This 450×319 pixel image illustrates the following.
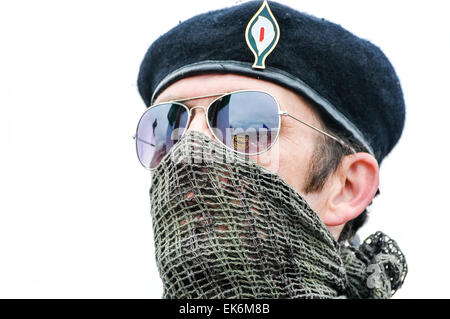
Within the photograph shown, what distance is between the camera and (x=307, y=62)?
2.91 meters

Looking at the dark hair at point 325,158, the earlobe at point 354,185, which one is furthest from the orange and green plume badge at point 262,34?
the earlobe at point 354,185

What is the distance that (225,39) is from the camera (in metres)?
2.95

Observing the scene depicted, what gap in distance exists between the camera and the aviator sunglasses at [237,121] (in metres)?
2.77

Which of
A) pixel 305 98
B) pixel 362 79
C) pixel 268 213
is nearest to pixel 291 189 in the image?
pixel 268 213

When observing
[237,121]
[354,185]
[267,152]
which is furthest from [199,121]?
[354,185]

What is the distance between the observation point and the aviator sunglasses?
109 inches

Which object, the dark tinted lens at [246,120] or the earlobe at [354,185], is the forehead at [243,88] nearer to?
the dark tinted lens at [246,120]

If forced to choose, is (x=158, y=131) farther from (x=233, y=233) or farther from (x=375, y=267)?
(x=375, y=267)

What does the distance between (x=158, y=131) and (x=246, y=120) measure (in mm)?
414

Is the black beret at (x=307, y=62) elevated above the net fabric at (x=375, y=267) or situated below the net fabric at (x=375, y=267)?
above

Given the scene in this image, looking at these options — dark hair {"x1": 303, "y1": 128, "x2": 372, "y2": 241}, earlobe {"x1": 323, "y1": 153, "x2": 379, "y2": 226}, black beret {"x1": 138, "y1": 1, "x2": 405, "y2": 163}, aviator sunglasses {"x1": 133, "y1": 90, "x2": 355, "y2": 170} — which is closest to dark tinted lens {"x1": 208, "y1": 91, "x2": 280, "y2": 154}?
aviator sunglasses {"x1": 133, "y1": 90, "x2": 355, "y2": 170}

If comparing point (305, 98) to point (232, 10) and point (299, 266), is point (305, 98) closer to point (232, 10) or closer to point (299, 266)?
point (232, 10)

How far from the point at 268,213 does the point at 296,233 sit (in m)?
0.15

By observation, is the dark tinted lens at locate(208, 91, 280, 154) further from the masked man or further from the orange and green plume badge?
the orange and green plume badge
